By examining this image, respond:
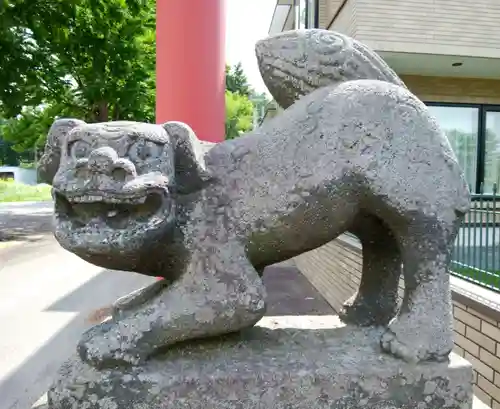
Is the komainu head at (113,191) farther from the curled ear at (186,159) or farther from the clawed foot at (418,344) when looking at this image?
the clawed foot at (418,344)

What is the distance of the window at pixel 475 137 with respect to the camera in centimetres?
837

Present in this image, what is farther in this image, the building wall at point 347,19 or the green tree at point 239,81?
the green tree at point 239,81

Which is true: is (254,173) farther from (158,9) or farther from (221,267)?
(158,9)

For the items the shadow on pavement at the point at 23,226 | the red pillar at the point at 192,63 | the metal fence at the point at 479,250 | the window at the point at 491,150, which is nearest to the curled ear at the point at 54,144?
the metal fence at the point at 479,250

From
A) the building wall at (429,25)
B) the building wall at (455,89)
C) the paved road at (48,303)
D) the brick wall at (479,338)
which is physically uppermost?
the building wall at (429,25)

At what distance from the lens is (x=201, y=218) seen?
136 cm

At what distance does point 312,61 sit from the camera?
1511 millimetres

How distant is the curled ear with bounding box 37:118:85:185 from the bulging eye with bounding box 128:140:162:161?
18 centimetres

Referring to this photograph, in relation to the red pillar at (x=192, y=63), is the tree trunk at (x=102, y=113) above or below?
above

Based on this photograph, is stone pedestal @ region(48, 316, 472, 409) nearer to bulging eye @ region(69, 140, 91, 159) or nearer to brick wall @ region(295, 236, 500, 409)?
bulging eye @ region(69, 140, 91, 159)

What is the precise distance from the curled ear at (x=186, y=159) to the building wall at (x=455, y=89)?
7.34 meters

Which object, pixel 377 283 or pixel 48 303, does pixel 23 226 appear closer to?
pixel 48 303

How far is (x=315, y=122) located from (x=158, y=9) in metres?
3.48

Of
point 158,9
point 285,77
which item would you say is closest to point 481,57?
point 158,9
